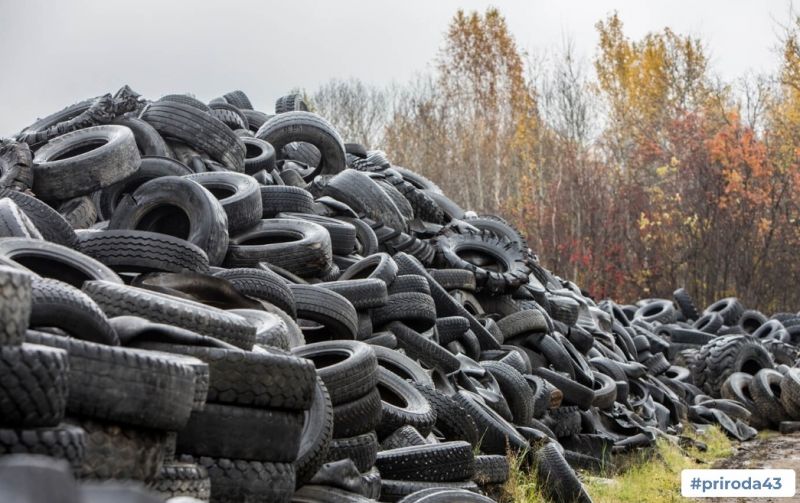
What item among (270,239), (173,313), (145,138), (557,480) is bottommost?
(557,480)

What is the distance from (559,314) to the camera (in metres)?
13.3

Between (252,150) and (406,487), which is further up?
(252,150)

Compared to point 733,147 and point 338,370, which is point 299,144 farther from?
point 733,147

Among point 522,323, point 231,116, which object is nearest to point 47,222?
A: point 522,323

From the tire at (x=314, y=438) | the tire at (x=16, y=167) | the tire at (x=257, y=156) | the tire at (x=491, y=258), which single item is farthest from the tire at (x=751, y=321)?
the tire at (x=314, y=438)

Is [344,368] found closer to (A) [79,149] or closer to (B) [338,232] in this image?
(B) [338,232]

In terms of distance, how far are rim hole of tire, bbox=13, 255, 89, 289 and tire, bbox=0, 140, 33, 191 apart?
119 inches

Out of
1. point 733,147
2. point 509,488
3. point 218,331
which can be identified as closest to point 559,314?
point 509,488

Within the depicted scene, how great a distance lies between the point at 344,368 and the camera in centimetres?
626

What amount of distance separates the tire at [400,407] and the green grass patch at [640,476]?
68 cm

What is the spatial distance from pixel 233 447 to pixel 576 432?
5965 millimetres

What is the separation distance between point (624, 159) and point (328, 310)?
115ft

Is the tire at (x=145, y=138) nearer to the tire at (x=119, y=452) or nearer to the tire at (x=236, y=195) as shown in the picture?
the tire at (x=236, y=195)

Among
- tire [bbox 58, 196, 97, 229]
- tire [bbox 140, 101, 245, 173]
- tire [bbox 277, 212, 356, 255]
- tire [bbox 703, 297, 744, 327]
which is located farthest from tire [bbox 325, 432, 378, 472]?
tire [bbox 703, 297, 744, 327]
